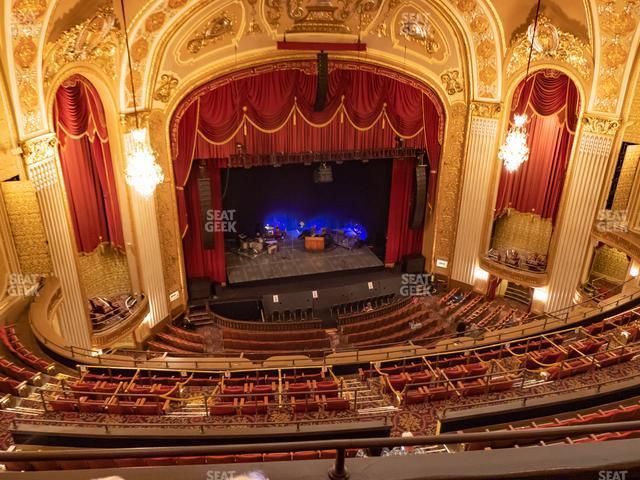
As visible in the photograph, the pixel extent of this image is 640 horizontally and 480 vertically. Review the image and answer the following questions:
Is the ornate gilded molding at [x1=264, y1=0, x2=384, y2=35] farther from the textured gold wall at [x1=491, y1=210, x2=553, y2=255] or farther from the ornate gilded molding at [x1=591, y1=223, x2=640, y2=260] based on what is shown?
the ornate gilded molding at [x1=591, y1=223, x2=640, y2=260]

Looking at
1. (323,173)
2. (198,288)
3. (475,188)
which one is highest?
(323,173)

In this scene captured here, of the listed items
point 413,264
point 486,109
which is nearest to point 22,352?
point 413,264

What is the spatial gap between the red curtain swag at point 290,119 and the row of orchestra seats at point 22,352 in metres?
5.39

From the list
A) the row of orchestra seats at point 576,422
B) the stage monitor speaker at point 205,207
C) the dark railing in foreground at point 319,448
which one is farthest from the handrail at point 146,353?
the dark railing in foreground at point 319,448

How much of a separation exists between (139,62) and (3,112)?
10.7 ft

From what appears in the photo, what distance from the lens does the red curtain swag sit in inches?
449

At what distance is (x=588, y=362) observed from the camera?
652 cm

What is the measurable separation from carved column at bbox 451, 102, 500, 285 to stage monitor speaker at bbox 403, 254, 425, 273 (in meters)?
1.03

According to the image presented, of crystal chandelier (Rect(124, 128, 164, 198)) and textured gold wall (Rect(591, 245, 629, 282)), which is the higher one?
crystal chandelier (Rect(124, 128, 164, 198))

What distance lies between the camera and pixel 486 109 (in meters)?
12.2

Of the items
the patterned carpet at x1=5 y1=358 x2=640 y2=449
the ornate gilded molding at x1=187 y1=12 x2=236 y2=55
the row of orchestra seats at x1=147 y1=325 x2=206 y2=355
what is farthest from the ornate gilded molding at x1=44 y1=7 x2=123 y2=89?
the row of orchestra seats at x1=147 y1=325 x2=206 y2=355

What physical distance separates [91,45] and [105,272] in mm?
4864

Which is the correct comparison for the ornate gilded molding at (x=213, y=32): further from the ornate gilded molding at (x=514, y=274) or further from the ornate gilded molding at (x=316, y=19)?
the ornate gilded molding at (x=514, y=274)

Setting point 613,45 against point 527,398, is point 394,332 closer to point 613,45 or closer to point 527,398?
point 527,398
